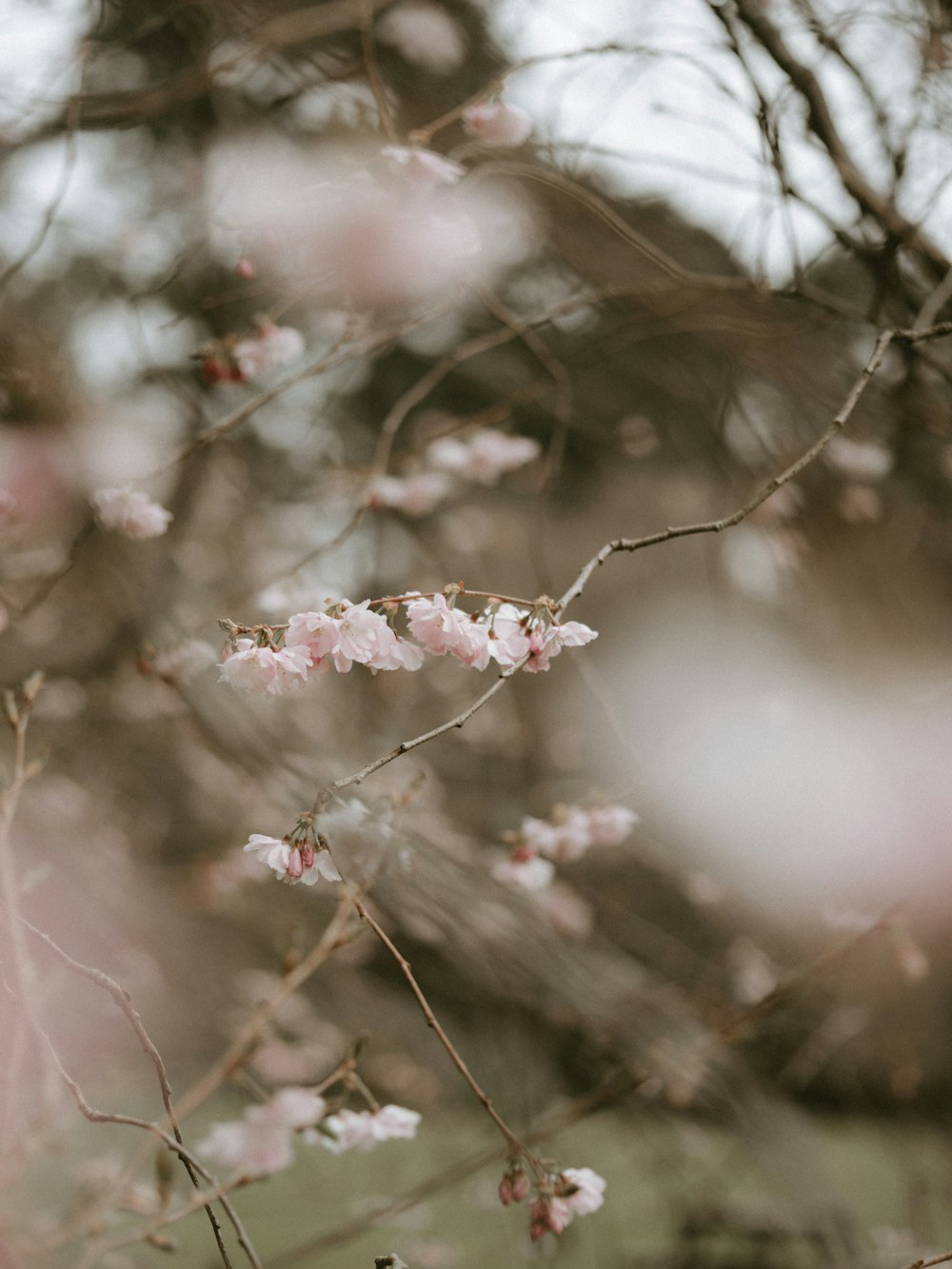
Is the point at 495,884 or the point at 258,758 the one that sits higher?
the point at 258,758

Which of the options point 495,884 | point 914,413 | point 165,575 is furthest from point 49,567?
point 914,413

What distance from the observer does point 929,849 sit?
2.22 m

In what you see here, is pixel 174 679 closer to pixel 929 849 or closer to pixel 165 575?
pixel 165 575

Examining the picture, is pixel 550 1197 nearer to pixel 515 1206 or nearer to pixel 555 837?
pixel 555 837

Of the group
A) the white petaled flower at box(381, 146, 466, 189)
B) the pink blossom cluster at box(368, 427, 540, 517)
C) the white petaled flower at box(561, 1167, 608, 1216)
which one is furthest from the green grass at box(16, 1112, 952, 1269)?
the white petaled flower at box(381, 146, 466, 189)

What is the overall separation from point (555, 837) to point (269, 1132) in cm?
78

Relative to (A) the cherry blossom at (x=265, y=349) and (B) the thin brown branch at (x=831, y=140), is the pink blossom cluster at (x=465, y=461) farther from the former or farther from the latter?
(B) the thin brown branch at (x=831, y=140)

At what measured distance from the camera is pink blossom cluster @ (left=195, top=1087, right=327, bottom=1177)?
107 centimetres

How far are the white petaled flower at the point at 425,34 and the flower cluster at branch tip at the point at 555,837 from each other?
291 centimetres

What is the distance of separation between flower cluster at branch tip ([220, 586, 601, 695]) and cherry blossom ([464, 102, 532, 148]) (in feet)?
3.56

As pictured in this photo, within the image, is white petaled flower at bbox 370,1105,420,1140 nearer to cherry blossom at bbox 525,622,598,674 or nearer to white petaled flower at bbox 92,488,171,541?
cherry blossom at bbox 525,622,598,674

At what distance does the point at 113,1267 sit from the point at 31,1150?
2.10 metres

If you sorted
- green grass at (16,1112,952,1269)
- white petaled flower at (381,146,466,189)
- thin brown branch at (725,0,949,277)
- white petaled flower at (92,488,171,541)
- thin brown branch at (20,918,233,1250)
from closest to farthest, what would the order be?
thin brown branch at (20,918,233,1250)
white petaled flower at (381,146,466,189)
white petaled flower at (92,488,171,541)
thin brown branch at (725,0,949,277)
green grass at (16,1112,952,1269)

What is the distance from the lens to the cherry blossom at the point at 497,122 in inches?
64.5
